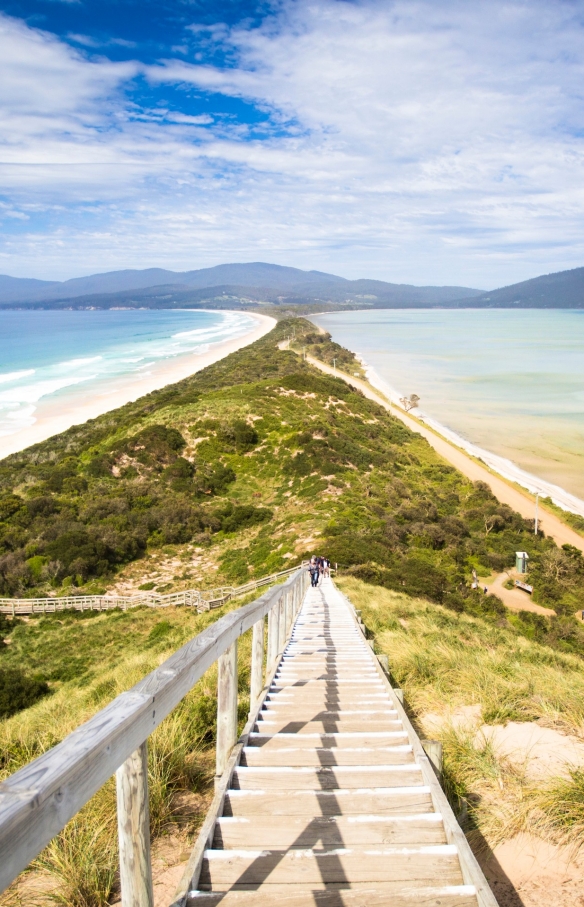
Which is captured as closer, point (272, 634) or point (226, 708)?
point (226, 708)

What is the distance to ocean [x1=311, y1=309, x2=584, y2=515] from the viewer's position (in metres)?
44.7

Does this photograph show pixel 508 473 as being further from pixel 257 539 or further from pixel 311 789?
pixel 311 789

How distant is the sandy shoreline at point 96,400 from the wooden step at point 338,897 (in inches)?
1791

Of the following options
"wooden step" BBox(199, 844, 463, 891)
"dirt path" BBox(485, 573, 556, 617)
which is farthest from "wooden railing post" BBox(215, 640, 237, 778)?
"dirt path" BBox(485, 573, 556, 617)

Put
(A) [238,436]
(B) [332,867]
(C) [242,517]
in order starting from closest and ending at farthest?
(B) [332,867] → (C) [242,517] → (A) [238,436]

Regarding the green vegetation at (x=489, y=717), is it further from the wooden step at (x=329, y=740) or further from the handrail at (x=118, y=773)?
the handrail at (x=118, y=773)

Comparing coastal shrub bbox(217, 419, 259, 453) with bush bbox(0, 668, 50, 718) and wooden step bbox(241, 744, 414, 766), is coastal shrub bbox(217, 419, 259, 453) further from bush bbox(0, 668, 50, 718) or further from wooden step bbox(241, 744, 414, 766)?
wooden step bbox(241, 744, 414, 766)

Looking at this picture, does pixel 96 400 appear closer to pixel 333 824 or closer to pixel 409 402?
pixel 409 402

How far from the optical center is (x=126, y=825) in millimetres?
1995

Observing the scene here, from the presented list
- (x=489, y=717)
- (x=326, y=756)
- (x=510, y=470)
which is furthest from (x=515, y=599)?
(x=510, y=470)

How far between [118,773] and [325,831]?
132cm

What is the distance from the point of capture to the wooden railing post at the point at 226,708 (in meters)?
3.35

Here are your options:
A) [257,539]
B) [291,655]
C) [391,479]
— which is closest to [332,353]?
[391,479]

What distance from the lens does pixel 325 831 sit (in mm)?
2770
